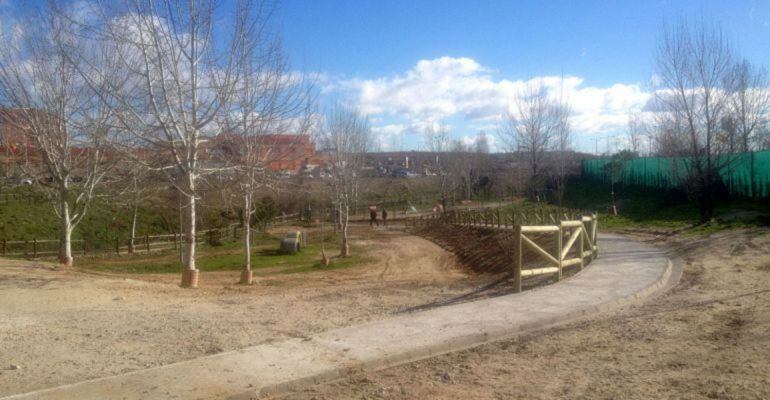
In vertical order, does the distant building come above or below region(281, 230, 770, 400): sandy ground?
above

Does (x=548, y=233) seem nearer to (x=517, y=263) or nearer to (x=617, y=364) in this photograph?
(x=517, y=263)

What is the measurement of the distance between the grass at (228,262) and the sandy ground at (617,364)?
1662 cm

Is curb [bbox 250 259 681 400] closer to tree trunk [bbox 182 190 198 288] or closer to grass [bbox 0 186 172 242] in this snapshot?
tree trunk [bbox 182 190 198 288]

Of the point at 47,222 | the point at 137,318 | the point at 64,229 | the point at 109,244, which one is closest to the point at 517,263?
the point at 137,318

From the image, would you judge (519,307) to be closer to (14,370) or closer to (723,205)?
(14,370)

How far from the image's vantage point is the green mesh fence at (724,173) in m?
30.3

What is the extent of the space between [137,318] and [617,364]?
6233 mm

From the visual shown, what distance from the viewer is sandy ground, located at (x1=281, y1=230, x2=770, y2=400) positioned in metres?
5.38

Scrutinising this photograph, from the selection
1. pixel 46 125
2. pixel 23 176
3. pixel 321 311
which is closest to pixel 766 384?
pixel 321 311

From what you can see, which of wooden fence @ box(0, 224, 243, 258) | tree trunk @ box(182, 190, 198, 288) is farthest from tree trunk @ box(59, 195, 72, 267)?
wooden fence @ box(0, 224, 243, 258)

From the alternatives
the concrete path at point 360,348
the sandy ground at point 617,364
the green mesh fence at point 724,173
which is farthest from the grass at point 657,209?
the sandy ground at point 617,364

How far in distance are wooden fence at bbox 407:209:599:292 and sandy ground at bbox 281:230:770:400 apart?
103 inches

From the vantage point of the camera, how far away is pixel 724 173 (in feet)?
102

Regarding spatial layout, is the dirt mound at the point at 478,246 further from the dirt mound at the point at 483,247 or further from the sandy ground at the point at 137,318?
the sandy ground at the point at 137,318
